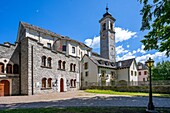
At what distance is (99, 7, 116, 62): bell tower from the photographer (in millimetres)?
50094

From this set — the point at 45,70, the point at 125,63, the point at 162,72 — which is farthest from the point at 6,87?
the point at 162,72

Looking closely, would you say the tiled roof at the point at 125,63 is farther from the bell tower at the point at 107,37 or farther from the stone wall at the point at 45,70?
the stone wall at the point at 45,70

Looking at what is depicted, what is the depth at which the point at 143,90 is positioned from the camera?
26.5m

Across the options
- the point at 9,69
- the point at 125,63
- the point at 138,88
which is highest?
the point at 125,63

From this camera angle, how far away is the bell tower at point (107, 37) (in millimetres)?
50094

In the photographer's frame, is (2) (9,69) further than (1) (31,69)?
No

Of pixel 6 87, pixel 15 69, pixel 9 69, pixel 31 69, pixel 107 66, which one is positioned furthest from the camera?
pixel 107 66

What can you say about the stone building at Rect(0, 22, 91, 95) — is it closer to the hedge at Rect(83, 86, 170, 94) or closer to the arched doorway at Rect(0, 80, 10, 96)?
the arched doorway at Rect(0, 80, 10, 96)

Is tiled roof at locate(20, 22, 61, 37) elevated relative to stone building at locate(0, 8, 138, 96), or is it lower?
elevated

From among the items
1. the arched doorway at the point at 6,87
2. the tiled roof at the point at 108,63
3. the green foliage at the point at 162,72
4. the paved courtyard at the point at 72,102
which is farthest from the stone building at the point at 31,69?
the green foliage at the point at 162,72

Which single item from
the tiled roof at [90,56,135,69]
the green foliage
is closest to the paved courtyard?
the tiled roof at [90,56,135,69]

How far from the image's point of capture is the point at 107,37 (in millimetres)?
50125

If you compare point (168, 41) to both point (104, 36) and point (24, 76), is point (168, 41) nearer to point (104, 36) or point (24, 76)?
point (24, 76)

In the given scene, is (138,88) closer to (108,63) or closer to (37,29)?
(108,63)
